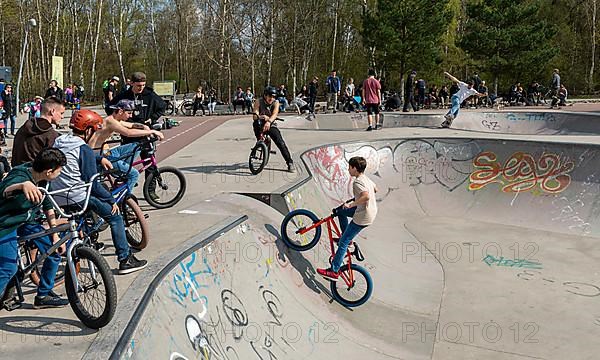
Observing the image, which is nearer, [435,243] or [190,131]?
[435,243]

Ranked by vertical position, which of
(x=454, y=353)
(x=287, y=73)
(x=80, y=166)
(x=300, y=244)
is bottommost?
(x=454, y=353)

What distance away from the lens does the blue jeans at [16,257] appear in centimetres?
378

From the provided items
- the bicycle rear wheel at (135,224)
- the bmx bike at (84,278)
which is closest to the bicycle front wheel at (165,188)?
the bicycle rear wheel at (135,224)

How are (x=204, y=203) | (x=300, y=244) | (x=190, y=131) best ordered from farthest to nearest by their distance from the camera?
(x=190, y=131) → (x=204, y=203) → (x=300, y=244)

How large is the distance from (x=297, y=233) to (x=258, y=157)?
11.3 feet

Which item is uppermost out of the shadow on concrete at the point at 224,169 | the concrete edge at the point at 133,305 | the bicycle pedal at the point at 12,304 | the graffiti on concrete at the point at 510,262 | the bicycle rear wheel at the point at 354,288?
the shadow on concrete at the point at 224,169

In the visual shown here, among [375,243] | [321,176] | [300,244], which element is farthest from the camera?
[321,176]

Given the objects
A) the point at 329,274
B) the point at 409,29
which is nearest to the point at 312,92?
the point at 409,29

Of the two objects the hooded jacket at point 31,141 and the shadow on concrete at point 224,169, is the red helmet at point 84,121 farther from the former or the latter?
the shadow on concrete at point 224,169

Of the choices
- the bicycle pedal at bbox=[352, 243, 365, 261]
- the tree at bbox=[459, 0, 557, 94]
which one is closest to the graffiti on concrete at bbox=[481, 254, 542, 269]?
the bicycle pedal at bbox=[352, 243, 365, 261]

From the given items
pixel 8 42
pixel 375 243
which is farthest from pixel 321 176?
pixel 8 42

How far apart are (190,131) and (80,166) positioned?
50.2 ft

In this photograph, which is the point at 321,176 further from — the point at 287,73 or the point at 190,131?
the point at 287,73

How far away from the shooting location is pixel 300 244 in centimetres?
679
